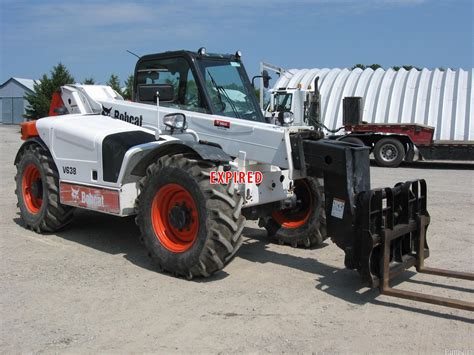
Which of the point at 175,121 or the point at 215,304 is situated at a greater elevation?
the point at 175,121

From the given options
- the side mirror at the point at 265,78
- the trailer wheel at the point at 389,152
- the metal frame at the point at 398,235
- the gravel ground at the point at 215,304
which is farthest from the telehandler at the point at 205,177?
the trailer wheel at the point at 389,152

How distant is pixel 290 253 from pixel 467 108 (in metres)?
16.2

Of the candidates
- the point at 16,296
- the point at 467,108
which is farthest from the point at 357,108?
the point at 16,296

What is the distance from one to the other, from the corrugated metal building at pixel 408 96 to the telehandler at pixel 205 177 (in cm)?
1516

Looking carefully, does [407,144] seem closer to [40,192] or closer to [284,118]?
[284,118]

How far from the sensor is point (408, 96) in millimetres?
21406

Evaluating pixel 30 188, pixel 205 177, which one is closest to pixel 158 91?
pixel 205 177

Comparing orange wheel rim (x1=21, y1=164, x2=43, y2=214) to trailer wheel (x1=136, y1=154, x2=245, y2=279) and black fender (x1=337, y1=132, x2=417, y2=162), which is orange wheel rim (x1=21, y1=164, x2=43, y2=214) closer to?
trailer wheel (x1=136, y1=154, x2=245, y2=279)

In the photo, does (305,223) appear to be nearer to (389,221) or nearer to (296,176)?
(296,176)

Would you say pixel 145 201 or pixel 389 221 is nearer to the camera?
pixel 389 221

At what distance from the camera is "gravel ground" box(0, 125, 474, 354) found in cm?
407

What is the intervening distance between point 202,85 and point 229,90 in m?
0.43

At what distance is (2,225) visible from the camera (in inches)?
320

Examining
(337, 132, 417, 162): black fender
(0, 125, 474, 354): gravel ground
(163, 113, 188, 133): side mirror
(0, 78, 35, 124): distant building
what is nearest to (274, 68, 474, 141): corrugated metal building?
(337, 132, 417, 162): black fender
